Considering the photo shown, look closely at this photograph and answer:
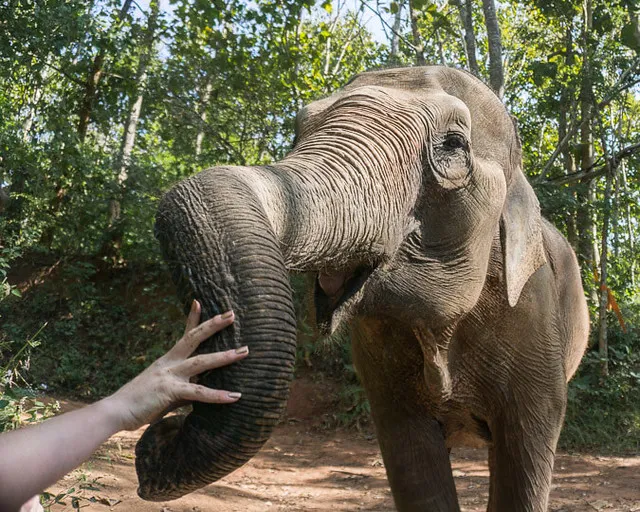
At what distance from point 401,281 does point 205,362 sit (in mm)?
1310

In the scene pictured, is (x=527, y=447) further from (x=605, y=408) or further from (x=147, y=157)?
(x=147, y=157)

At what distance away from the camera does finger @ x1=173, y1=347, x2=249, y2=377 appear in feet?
6.14

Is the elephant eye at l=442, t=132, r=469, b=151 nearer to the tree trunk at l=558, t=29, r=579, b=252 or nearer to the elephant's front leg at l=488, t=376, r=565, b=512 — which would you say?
the elephant's front leg at l=488, t=376, r=565, b=512

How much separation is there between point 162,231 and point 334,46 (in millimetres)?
18076

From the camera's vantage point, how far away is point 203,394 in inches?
73.0

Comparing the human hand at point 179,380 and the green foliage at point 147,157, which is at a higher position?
the green foliage at point 147,157

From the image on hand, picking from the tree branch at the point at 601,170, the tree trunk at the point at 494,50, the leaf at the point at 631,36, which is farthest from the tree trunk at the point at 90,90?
the leaf at the point at 631,36

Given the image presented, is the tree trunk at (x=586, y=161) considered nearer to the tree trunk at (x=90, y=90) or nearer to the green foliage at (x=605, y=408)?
the green foliage at (x=605, y=408)

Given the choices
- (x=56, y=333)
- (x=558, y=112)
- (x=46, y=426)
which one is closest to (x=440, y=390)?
(x=46, y=426)

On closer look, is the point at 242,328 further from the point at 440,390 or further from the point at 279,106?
the point at 279,106

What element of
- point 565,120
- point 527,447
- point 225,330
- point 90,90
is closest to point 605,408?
point 565,120

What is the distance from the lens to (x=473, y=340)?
3.90 m

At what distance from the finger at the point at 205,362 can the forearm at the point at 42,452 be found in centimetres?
33

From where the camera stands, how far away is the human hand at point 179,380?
5.80 feet
